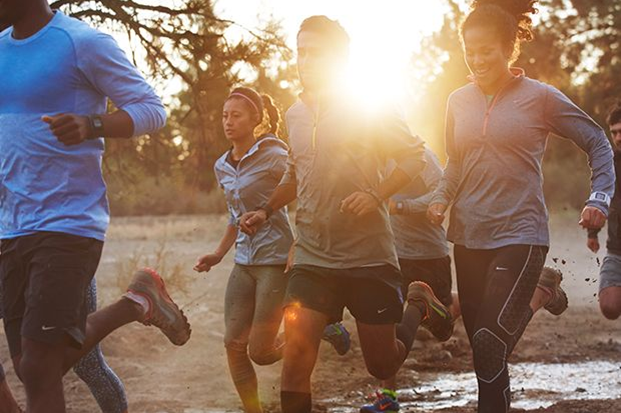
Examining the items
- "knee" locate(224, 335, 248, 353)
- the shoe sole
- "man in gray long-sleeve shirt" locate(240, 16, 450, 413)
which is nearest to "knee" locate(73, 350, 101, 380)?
"man in gray long-sleeve shirt" locate(240, 16, 450, 413)

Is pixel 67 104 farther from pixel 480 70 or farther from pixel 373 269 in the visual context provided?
pixel 480 70

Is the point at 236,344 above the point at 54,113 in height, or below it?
below

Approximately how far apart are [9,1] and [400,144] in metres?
2.07

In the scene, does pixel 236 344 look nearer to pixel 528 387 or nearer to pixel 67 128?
pixel 67 128

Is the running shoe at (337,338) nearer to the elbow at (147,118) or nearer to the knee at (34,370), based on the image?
the elbow at (147,118)

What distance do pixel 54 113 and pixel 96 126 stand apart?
0.28 meters

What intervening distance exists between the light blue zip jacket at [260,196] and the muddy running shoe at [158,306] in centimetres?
93

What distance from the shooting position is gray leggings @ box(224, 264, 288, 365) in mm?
5996

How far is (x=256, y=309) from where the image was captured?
6.03m

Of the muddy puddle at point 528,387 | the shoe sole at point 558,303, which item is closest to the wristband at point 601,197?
the shoe sole at point 558,303

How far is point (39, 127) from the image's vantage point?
3.99 m

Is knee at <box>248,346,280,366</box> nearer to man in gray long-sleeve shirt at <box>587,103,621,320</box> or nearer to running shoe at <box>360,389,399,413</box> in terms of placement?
running shoe at <box>360,389,399,413</box>

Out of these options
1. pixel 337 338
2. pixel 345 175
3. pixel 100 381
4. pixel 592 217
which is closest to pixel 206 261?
pixel 337 338

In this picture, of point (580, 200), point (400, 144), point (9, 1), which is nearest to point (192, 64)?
point (400, 144)
